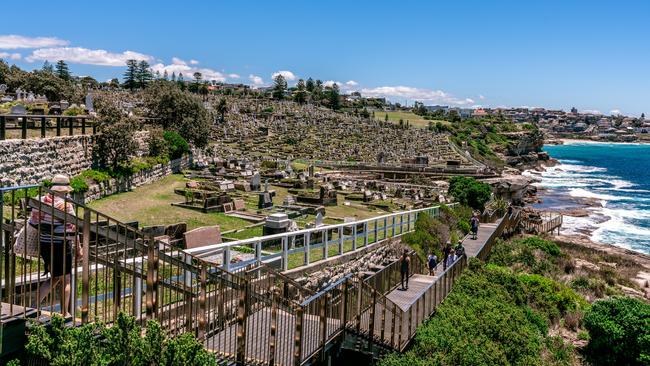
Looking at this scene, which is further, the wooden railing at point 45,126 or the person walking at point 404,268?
the wooden railing at point 45,126

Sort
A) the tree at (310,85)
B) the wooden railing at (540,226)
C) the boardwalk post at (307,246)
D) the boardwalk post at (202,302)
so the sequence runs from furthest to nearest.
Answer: the tree at (310,85), the wooden railing at (540,226), the boardwalk post at (307,246), the boardwalk post at (202,302)

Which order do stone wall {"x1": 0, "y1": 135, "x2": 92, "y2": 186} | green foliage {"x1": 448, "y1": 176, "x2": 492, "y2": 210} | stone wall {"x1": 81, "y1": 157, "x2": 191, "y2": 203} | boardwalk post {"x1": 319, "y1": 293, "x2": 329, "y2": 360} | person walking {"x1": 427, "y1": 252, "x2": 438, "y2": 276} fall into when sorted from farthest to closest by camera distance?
green foliage {"x1": 448, "y1": 176, "x2": 492, "y2": 210} < stone wall {"x1": 81, "y1": 157, "x2": 191, "y2": 203} < stone wall {"x1": 0, "y1": 135, "x2": 92, "y2": 186} < person walking {"x1": 427, "y1": 252, "x2": 438, "y2": 276} < boardwalk post {"x1": 319, "y1": 293, "x2": 329, "y2": 360}

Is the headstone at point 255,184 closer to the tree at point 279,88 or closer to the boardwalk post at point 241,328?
the boardwalk post at point 241,328

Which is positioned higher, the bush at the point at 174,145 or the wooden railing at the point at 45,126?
the wooden railing at the point at 45,126

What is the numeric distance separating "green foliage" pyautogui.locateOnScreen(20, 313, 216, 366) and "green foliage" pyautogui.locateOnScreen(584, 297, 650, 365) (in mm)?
16308

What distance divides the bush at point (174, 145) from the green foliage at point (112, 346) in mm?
32146

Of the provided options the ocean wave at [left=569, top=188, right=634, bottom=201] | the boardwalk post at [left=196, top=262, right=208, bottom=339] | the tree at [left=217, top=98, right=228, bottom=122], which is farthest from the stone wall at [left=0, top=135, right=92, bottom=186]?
the ocean wave at [left=569, top=188, right=634, bottom=201]

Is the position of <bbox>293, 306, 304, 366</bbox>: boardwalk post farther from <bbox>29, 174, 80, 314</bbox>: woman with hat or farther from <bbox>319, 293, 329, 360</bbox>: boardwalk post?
<bbox>29, 174, 80, 314</bbox>: woman with hat

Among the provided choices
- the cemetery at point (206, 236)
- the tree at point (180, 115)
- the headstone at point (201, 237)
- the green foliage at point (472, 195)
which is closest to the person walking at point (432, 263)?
the cemetery at point (206, 236)

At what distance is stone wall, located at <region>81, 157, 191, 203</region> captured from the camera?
23.5m

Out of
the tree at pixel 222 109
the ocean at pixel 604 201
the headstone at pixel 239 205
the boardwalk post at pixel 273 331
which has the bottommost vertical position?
the ocean at pixel 604 201

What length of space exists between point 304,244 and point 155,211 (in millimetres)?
8347

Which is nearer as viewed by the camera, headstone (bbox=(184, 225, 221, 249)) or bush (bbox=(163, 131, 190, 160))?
headstone (bbox=(184, 225, 221, 249))

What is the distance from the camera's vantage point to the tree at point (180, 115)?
4478 cm
